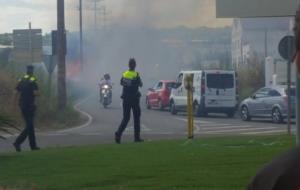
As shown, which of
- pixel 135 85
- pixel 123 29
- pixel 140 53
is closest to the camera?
pixel 135 85

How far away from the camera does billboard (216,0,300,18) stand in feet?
23.4

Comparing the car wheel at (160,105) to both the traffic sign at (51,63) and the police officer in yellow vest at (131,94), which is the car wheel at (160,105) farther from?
the police officer in yellow vest at (131,94)

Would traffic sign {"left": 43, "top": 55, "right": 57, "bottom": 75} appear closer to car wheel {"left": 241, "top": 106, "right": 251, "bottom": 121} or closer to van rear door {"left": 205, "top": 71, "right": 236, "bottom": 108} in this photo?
van rear door {"left": 205, "top": 71, "right": 236, "bottom": 108}

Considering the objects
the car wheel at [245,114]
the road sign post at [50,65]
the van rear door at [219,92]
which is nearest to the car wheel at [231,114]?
the van rear door at [219,92]

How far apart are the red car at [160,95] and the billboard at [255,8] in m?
31.5

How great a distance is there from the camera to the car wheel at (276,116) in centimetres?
2880

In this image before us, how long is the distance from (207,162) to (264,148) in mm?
2260

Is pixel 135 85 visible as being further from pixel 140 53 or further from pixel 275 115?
pixel 140 53

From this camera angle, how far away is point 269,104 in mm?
29500

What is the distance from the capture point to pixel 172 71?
70.2 metres

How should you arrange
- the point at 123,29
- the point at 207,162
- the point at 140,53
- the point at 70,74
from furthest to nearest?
the point at 70,74 < the point at 140,53 < the point at 123,29 < the point at 207,162

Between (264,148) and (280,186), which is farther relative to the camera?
(264,148)

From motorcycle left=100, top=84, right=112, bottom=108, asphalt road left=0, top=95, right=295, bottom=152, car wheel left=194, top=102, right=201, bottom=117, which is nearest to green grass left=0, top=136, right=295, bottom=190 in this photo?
asphalt road left=0, top=95, right=295, bottom=152

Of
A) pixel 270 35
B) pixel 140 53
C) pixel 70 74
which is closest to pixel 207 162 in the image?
pixel 140 53
